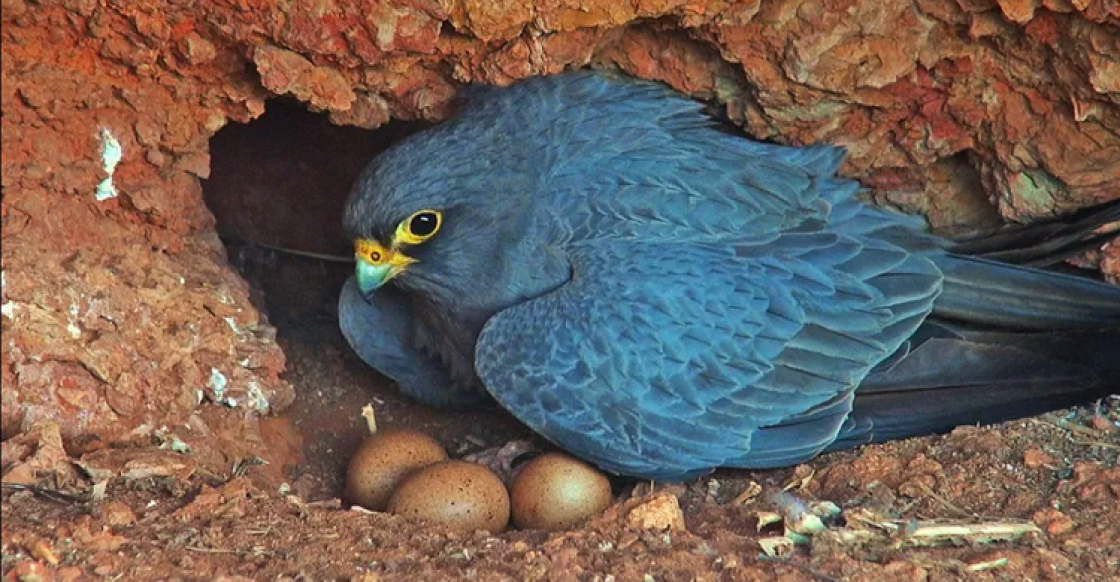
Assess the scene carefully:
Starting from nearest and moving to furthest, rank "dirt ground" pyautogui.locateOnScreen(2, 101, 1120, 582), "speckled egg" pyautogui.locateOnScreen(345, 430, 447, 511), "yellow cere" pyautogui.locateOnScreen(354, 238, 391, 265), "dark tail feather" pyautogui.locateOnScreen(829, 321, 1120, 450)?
1. "dirt ground" pyautogui.locateOnScreen(2, 101, 1120, 582)
2. "speckled egg" pyautogui.locateOnScreen(345, 430, 447, 511)
3. "dark tail feather" pyautogui.locateOnScreen(829, 321, 1120, 450)
4. "yellow cere" pyautogui.locateOnScreen(354, 238, 391, 265)

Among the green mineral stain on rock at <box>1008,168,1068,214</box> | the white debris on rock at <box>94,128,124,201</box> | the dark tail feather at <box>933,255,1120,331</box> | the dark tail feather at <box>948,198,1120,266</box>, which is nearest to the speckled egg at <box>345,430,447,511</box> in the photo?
the white debris on rock at <box>94,128,124,201</box>

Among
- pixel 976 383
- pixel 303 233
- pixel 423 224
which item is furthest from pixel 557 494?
pixel 303 233

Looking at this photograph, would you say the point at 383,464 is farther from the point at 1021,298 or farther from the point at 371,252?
the point at 1021,298

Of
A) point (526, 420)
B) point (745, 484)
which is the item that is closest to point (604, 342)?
point (526, 420)

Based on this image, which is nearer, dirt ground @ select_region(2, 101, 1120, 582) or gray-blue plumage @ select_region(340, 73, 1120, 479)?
dirt ground @ select_region(2, 101, 1120, 582)

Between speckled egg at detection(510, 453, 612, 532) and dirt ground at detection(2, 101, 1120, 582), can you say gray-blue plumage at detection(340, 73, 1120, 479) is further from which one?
dirt ground at detection(2, 101, 1120, 582)

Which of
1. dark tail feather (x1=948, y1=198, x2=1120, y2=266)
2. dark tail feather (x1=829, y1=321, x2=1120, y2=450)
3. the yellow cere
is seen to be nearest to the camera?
dark tail feather (x1=829, y1=321, x2=1120, y2=450)

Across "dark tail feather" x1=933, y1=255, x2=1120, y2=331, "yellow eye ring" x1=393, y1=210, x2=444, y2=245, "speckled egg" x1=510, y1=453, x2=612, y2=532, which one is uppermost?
"yellow eye ring" x1=393, y1=210, x2=444, y2=245
